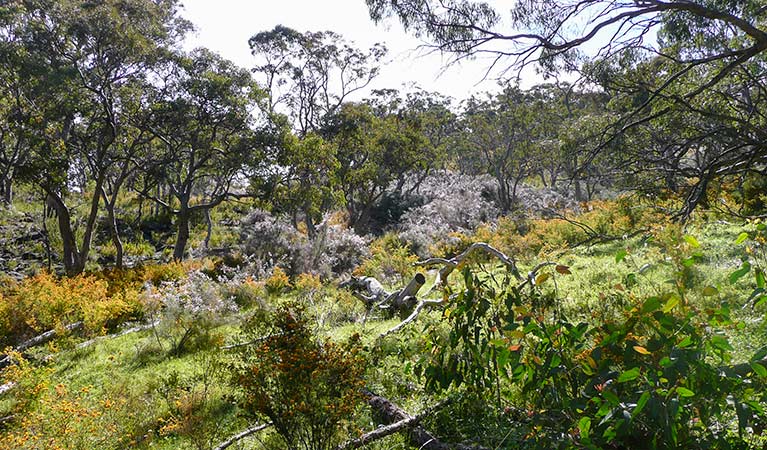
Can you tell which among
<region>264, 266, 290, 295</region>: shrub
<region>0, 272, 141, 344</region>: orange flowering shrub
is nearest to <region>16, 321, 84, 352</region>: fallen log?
<region>0, 272, 141, 344</region>: orange flowering shrub

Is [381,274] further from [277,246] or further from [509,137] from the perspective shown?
[509,137]

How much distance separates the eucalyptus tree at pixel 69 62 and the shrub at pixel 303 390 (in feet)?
33.9

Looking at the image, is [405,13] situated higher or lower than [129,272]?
higher

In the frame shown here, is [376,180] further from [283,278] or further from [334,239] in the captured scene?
[283,278]

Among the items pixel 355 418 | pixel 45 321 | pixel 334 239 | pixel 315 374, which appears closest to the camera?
pixel 315 374

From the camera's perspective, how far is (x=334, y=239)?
15555mm

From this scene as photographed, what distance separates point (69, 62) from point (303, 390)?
11845mm

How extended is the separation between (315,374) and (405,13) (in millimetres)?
3969

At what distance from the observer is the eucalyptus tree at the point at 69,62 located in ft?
36.3

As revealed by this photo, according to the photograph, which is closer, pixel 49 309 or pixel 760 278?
pixel 760 278

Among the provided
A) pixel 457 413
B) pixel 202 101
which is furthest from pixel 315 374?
pixel 202 101

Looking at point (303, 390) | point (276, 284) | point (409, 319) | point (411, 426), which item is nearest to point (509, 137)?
point (276, 284)

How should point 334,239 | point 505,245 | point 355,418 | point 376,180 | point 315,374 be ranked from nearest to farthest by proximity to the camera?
point 315,374
point 355,418
point 505,245
point 334,239
point 376,180

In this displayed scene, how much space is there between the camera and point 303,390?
3.18m
